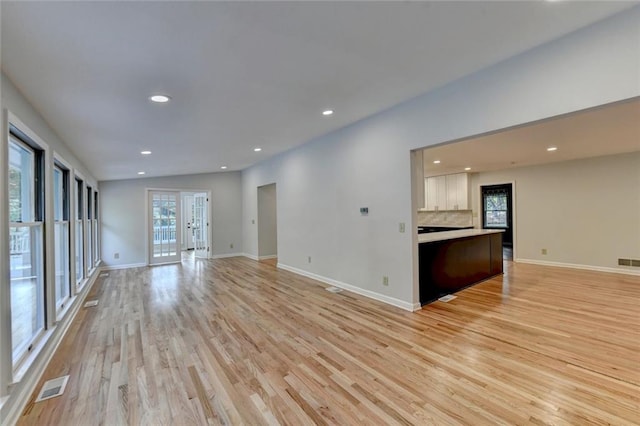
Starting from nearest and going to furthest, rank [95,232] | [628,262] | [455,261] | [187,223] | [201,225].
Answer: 1. [455,261]
2. [628,262]
3. [95,232]
4. [201,225]
5. [187,223]

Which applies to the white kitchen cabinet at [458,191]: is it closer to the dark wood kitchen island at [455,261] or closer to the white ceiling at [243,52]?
the dark wood kitchen island at [455,261]

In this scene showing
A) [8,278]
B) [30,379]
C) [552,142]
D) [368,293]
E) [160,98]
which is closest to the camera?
Answer: [8,278]

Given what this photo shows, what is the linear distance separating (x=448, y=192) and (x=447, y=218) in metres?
0.82

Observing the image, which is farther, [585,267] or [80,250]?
[585,267]

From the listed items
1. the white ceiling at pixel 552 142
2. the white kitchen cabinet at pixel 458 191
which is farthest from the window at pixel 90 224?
the white kitchen cabinet at pixel 458 191

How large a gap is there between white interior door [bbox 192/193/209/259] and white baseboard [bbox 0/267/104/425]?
15.9 feet

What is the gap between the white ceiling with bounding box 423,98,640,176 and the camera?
3.51m

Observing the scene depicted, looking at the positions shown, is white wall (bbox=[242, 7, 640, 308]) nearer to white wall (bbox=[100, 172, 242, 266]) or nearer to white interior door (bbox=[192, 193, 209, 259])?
white wall (bbox=[100, 172, 242, 266])

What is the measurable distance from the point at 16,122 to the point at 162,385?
218 centimetres

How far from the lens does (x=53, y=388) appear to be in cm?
212

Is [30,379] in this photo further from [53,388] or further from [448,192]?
[448,192]

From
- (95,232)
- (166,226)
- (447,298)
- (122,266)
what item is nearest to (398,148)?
(447,298)

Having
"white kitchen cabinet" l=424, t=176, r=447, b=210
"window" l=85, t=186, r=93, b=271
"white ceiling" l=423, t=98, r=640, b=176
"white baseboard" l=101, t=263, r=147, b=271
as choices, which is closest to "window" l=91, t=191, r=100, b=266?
"window" l=85, t=186, r=93, b=271

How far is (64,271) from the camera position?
12.3 ft
